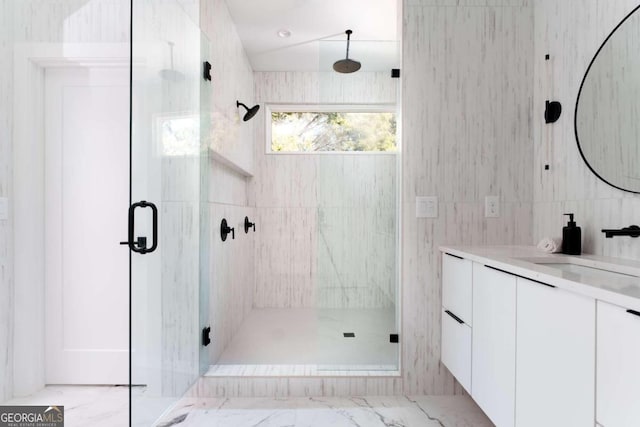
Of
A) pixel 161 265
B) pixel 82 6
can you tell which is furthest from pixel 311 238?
pixel 82 6

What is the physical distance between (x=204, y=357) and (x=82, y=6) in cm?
228

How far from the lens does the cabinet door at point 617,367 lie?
2.29 ft

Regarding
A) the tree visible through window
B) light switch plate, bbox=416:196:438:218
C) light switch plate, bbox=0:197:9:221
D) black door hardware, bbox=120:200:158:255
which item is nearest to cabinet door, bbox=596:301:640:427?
light switch plate, bbox=416:196:438:218

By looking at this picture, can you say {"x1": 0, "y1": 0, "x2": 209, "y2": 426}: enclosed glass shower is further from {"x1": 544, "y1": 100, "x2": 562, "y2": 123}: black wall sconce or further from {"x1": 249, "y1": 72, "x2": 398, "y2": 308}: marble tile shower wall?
{"x1": 544, "y1": 100, "x2": 562, "y2": 123}: black wall sconce

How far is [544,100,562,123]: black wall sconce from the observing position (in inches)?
68.7

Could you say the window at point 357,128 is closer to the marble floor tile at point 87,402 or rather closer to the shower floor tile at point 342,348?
the shower floor tile at point 342,348

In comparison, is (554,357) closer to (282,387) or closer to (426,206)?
(426,206)

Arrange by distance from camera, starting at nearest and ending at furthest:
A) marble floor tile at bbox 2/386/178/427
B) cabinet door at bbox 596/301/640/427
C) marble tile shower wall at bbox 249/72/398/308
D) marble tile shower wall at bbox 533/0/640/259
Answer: cabinet door at bbox 596/301/640/427 → marble tile shower wall at bbox 533/0/640/259 → marble floor tile at bbox 2/386/178/427 → marble tile shower wall at bbox 249/72/398/308

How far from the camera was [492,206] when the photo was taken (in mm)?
1932

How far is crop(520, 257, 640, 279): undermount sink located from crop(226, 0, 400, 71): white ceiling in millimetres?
1353

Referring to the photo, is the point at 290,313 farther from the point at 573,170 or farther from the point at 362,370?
the point at 573,170

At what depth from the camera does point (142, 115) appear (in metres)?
1.43

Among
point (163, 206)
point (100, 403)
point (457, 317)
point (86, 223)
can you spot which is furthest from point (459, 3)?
point (100, 403)

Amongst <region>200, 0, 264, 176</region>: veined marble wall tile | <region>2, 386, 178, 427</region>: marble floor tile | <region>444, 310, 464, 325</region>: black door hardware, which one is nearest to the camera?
<region>2, 386, 178, 427</region>: marble floor tile
